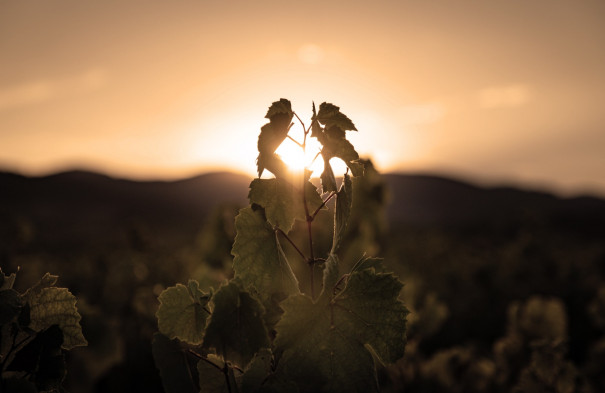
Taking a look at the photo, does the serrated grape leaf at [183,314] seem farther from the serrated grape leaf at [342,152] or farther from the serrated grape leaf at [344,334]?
the serrated grape leaf at [342,152]

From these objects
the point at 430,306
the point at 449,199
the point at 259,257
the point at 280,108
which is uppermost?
the point at 280,108

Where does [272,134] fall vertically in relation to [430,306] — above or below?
above

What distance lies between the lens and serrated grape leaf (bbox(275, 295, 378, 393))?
108 cm

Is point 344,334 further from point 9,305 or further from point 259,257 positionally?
point 9,305

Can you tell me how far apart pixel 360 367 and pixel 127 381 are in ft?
24.1

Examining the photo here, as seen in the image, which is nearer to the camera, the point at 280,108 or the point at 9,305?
the point at 9,305

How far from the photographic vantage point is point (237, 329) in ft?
3.29

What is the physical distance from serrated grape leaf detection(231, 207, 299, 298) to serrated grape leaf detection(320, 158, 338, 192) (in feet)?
0.61

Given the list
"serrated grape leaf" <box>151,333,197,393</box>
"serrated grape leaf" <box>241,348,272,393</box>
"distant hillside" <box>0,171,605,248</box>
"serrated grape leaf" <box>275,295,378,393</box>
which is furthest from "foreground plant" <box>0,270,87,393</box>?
"distant hillside" <box>0,171,605,248</box>

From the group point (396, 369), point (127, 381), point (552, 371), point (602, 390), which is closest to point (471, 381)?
point (396, 369)

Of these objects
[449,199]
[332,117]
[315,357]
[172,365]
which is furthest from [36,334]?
[449,199]

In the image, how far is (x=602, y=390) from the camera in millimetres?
4430

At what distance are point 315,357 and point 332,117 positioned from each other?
24.0 inches

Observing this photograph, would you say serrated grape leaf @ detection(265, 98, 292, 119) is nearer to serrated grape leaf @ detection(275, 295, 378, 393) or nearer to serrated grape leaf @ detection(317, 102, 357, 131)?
serrated grape leaf @ detection(317, 102, 357, 131)
